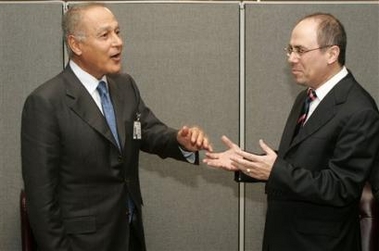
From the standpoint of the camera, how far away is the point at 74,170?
7.61ft

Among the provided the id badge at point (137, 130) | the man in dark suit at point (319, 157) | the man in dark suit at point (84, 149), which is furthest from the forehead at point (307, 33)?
the id badge at point (137, 130)

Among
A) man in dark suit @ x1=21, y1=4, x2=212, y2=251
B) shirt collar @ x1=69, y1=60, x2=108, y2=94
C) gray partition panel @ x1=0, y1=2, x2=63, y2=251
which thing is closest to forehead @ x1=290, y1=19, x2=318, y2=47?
man in dark suit @ x1=21, y1=4, x2=212, y2=251

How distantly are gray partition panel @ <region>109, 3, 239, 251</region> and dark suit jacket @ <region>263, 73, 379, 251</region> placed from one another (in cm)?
87

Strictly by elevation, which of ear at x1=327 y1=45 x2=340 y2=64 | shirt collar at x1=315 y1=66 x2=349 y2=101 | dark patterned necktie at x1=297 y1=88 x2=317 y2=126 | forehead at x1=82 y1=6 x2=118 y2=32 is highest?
forehead at x1=82 y1=6 x2=118 y2=32

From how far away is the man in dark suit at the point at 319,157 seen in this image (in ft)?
7.22

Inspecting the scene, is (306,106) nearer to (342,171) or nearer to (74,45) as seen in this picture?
(342,171)

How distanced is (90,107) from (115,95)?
20 centimetres

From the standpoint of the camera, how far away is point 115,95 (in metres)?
2.55

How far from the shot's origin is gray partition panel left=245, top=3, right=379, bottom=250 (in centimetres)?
329

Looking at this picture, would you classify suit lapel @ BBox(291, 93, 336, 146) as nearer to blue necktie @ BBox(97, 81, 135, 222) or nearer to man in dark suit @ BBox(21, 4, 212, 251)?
man in dark suit @ BBox(21, 4, 212, 251)

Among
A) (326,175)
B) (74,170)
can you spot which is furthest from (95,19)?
(326,175)

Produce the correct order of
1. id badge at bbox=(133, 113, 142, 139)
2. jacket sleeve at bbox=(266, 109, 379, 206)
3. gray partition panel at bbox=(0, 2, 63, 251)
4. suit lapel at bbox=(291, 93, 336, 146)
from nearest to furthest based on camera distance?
1. jacket sleeve at bbox=(266, 109, 379, 206)
2. suit lapel at bbox=(291, 93, 336, 146)
3. id badge at bbox=(133, 113, 142, 139)
4. gray partition panel at bbox=(0, 2, 63, 251)

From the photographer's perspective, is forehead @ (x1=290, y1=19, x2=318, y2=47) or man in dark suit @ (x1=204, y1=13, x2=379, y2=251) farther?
forehead @ (x1=290, y1=19, x2=318, y2=47)

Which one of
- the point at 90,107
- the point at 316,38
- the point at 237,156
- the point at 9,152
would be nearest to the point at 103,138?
the point at 90,107
